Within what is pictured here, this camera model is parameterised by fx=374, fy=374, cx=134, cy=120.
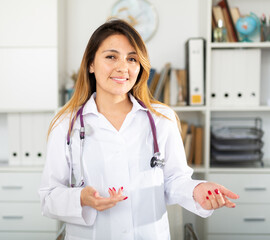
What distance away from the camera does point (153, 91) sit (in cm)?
272

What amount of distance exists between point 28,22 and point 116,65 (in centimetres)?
143

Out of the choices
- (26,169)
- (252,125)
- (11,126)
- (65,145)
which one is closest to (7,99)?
(11,126)

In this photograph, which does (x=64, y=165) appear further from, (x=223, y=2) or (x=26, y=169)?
(x=223, y=2)

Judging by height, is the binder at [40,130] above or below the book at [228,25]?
below

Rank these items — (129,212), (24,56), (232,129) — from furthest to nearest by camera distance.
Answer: (232,129), (24,56), (129,212)

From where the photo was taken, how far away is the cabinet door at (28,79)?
8.39 ft

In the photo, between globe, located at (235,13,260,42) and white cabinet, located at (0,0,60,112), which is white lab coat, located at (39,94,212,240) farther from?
globe, located at (235,13,260,42)

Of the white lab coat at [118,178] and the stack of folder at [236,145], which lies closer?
the white lab coat at [118,178]

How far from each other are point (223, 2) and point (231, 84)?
58 centimetres

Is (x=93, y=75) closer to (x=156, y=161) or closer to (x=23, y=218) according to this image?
(x=156, y=161)

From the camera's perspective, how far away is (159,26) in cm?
287

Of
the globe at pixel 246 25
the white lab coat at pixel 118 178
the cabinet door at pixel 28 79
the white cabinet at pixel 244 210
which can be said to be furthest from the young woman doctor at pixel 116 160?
the globe at pixel 246 25

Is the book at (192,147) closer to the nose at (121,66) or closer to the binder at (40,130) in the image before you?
the binder at (40,130)

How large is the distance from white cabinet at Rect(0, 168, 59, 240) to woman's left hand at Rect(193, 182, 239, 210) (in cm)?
159
